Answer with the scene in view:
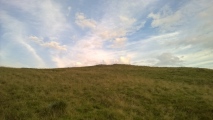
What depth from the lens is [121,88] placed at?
19031 mm

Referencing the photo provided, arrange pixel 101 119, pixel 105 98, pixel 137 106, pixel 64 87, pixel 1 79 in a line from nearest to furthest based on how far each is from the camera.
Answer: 1. pixel 101 119
2. pixel 137 106
3. pixel 105 98
4. pixel 64 87
5. pixel 1 79

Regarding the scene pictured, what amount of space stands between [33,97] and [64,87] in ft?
13.6

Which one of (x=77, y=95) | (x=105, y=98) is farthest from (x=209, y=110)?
(x=77, y=95)

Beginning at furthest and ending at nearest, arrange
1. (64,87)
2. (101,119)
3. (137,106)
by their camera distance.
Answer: (64,87)
(137,106)
(101,119)

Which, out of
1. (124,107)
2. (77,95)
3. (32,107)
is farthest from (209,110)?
(32,107)

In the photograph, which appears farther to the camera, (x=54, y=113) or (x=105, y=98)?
(x=105, y=98)

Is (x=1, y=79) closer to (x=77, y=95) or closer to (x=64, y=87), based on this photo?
(x=64, y=87)

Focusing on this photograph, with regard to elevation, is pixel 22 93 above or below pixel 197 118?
above

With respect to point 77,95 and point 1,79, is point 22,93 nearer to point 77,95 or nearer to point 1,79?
point 77,95

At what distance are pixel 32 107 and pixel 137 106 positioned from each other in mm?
6597

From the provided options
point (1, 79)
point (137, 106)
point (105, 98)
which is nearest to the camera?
point (137, 106)

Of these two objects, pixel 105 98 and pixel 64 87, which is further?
pixel 64 87

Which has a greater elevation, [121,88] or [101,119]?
[121,88]

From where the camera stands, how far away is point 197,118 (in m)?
12.1
